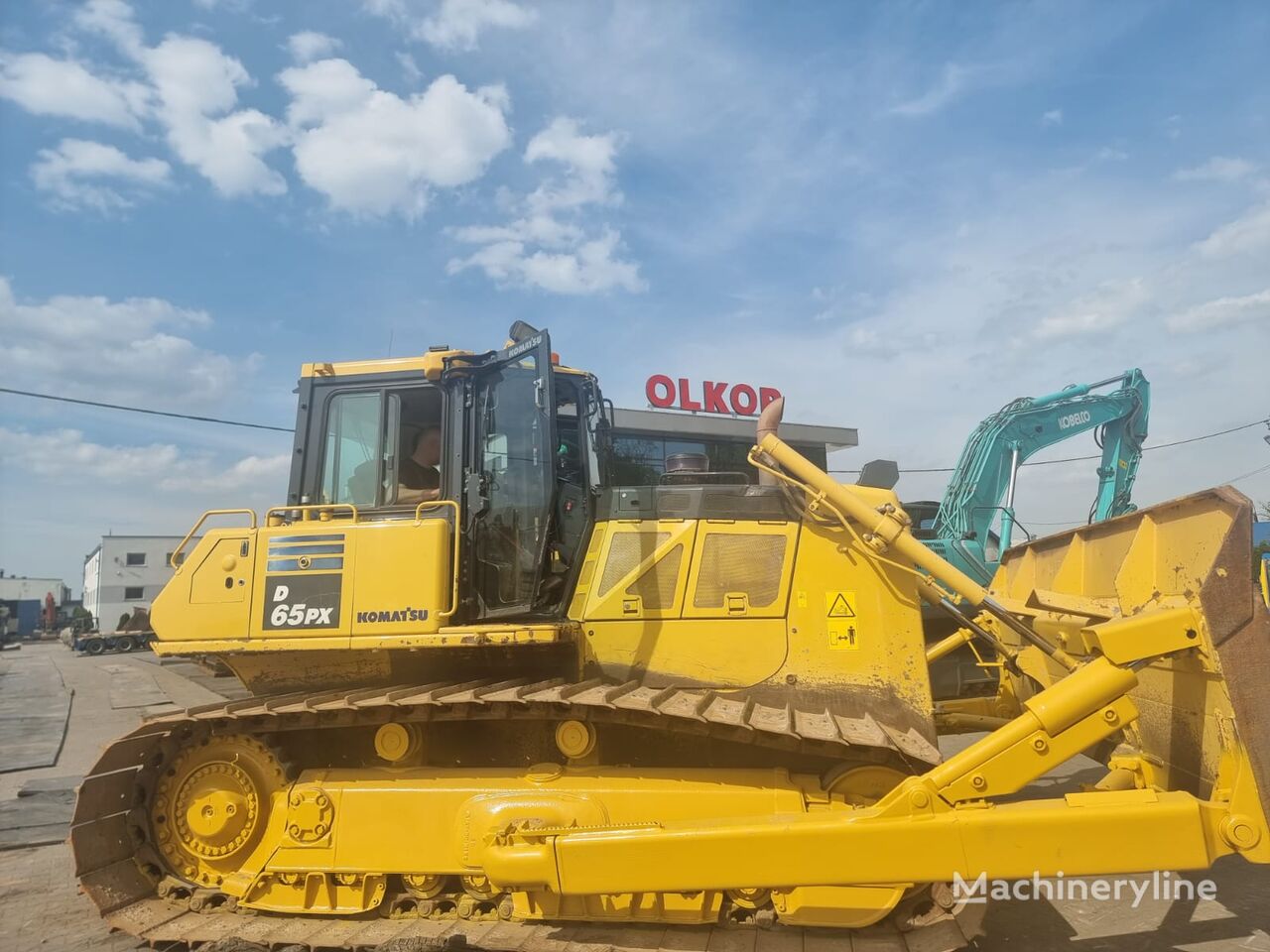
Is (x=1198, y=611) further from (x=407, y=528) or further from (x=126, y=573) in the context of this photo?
(x=126, y=573)

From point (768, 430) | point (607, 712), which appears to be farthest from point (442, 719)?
point (768, 430)

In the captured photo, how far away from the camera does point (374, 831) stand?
4.34 m

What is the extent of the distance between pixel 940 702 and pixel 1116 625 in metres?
2.62

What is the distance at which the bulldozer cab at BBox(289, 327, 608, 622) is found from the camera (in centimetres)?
477

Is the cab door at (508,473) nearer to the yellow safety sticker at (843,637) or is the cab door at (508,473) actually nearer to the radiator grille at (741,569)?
the radiator grille at (741,569)

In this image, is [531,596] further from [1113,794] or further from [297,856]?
[1113,794]

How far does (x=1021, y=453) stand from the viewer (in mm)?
11414

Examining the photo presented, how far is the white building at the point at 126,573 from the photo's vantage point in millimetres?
49969

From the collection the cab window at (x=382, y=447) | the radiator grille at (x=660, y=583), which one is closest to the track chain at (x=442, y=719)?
the radiator grille at (x=660, y=583)

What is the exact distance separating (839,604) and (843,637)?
0.18m

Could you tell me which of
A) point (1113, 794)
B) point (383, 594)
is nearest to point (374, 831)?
point (383, 594)

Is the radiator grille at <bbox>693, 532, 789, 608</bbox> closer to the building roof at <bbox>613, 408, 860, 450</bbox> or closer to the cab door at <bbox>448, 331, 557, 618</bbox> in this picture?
the cab door at <bbox>448, 331, 557, 618</bbox>

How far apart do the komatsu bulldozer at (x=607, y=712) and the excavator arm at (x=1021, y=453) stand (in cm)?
610

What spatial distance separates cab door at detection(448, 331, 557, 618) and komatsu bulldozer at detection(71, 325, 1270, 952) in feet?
0.06
